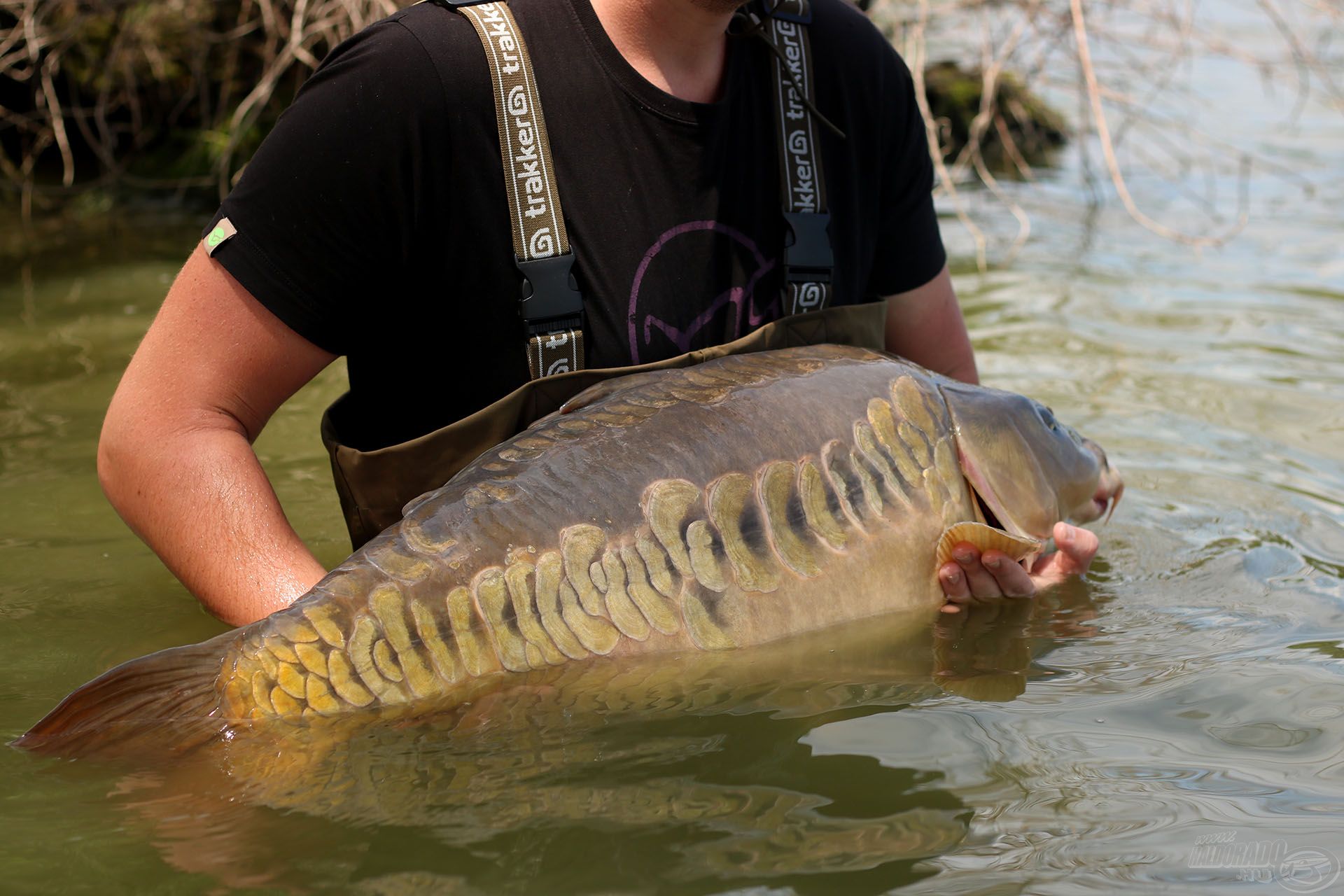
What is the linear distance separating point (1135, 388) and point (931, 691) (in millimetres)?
2274

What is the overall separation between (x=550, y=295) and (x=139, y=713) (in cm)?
94

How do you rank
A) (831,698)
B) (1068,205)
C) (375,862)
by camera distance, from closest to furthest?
(375,862) < (831,698) < (1068,205)

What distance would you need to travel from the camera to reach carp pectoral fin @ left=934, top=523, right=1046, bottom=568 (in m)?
2.31

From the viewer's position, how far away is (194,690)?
180cm

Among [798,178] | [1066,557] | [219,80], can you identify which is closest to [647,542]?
[798,178]

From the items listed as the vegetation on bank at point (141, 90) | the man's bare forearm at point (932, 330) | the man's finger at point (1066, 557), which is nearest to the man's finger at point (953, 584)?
the man's finger at point (1066, 557)

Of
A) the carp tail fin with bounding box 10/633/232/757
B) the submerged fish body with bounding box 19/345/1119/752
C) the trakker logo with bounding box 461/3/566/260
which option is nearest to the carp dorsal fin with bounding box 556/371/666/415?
the submerged fish body with bounding box 19/345/1119/752

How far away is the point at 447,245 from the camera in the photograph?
226 cm

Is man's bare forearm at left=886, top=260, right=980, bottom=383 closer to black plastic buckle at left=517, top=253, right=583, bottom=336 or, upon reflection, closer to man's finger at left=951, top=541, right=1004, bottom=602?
man's finger at left=951, top=541, right=1004, bottom=602

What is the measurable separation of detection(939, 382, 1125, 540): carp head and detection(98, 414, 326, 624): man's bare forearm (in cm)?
118

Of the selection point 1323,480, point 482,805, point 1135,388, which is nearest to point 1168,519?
point 1323,480

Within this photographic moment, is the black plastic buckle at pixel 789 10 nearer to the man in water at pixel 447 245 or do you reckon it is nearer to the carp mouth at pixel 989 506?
the man in water at pixel 447 245

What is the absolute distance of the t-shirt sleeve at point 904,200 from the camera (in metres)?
2.68

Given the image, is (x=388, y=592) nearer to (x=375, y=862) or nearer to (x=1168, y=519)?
(x=375, y=862)
